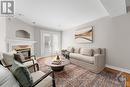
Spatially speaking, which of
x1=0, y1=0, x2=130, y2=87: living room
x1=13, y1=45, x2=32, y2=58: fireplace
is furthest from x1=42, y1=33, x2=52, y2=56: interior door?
x1=13, y1=45, x2=32, y2=58: fireplace

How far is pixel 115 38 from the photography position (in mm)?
3281

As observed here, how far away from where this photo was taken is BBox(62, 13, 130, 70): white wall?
298 cm

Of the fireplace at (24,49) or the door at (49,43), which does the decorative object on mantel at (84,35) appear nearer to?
the door at (49,43)

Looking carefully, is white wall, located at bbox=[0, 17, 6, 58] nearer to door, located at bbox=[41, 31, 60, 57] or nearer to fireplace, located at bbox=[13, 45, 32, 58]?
fireplace, located at bbox=[13, 45, 32, 58]

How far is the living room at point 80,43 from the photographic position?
2.25 m

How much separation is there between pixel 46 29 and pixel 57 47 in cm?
172

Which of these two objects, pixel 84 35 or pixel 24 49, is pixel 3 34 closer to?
pixel 24 49

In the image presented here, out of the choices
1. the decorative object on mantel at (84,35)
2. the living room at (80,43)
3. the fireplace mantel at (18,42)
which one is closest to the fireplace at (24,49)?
the living room at (80,43)

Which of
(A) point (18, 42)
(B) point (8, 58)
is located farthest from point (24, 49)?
(B) point (8, 58)

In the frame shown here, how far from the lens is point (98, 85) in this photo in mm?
2115

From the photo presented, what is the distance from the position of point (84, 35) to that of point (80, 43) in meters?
0.61

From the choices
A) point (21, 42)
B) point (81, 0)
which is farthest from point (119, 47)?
point (21, 42)

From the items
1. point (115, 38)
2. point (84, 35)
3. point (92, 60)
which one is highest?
point (84, 35)

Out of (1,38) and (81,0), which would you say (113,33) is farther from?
(1,38)
